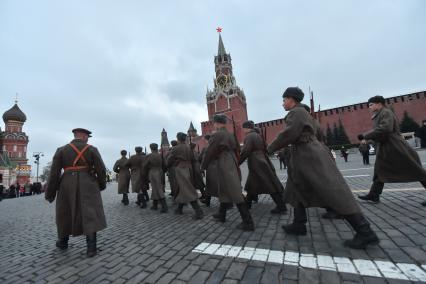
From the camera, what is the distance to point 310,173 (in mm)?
2900

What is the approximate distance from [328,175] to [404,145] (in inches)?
102

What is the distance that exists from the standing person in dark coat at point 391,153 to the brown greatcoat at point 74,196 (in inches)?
194

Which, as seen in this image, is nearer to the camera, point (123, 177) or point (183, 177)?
point (183, 177)

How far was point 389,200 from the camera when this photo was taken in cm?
483

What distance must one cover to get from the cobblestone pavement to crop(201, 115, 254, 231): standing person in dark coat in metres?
0.29

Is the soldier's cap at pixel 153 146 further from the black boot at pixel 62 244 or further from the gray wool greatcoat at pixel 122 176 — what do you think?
the black boot at pixel 62 244

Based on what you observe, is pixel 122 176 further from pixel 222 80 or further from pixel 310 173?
pixel 222 80

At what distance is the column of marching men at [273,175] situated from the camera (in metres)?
2.80

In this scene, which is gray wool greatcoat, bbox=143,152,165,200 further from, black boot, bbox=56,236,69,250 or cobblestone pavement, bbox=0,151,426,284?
black boot, bbox=56,236,69,250

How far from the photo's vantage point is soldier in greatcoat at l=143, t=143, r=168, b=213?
6258mm

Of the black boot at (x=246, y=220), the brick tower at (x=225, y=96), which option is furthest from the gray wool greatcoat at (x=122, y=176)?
the brick tower at (x=225, y=96)

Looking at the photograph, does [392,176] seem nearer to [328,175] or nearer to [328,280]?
[328,175]

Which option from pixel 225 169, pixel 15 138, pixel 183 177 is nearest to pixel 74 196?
pixel 183 177

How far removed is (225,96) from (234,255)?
2700 inches
